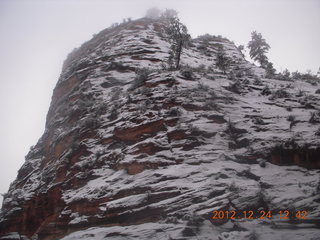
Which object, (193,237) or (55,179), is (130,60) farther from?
(193,237)

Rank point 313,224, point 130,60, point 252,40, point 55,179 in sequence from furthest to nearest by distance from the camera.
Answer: point 252,40 → point 130,60 → point 55,179 → point 313,224

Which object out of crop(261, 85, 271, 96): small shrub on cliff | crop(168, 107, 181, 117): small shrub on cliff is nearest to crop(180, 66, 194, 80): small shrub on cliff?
crop(168, 107, 181, 117): small shrub on cliff

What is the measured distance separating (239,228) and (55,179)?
8.48m

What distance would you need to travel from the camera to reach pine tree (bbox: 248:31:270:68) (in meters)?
29.0

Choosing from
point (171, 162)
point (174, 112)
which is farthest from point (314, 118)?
point (171, 162)

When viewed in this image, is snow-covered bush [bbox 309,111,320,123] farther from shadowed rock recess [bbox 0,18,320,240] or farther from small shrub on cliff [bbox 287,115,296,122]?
small shrub on cliff [bbox 287,115,296,122]

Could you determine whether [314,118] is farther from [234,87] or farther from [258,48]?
[258,48]

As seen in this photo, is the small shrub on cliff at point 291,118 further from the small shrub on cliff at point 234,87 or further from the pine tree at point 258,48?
the pine tree at point 258,48

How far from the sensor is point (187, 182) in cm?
880

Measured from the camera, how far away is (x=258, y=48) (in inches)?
1164

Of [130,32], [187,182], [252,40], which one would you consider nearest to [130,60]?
[130,32]

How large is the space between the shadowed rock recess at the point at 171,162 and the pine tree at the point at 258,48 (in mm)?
13304

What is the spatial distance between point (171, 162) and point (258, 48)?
24695 millimetres

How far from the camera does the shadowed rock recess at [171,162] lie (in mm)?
7926
